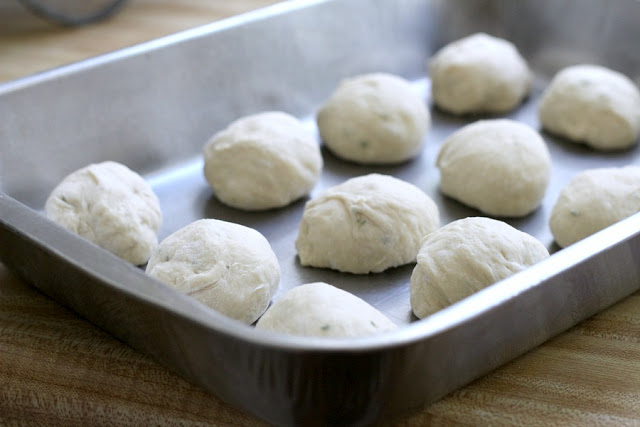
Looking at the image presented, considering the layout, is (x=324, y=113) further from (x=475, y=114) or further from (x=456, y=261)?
(x=456, y=261)

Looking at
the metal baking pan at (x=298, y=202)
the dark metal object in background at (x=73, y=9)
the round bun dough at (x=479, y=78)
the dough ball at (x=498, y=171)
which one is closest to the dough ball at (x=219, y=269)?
the metal baking pan at (x=298, y=202)

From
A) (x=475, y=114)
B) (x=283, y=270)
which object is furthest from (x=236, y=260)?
(x=475, y=114)

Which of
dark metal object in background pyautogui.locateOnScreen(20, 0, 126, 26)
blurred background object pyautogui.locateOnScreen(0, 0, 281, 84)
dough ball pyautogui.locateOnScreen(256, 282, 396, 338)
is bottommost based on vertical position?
blurred background object pyautogui.locateOnScreen(0, 0, 281, 84)

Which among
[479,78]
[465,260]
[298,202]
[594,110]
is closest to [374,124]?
[298,202]

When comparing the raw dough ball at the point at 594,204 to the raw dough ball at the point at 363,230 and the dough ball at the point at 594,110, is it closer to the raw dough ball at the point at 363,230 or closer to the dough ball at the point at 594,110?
the raw dough ball at the point at 363,230

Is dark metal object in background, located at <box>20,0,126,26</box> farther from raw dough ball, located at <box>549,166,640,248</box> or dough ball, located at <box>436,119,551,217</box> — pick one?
raw dough ball, located at <box>549,166,640,248</box>

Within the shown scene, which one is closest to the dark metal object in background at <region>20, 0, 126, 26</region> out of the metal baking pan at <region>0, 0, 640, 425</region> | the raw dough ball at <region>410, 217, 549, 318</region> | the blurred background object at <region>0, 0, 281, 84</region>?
the blurred background object at <region>0, 0, 281, 84</region>
